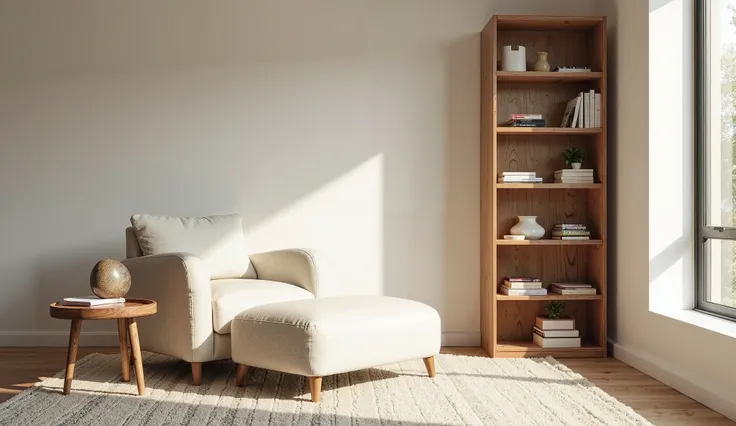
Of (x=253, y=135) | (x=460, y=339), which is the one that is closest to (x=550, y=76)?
(x=460, y=339)

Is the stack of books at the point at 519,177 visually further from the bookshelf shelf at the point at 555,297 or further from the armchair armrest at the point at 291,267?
the armchair armrest at the point at 291,267

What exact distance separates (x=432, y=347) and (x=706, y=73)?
1937 mm

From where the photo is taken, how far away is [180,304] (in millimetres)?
3498

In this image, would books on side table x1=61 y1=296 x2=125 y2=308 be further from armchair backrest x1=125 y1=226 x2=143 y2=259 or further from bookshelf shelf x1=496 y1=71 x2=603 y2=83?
bookshelf shelf x1=496 y1=71 x2=603 y2=83

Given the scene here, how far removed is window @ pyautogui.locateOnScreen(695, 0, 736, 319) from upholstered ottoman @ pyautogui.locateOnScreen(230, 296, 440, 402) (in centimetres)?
139

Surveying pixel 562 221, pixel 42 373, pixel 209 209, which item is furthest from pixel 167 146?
pixel 562 221

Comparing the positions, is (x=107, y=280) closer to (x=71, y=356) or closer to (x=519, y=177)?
(x=71, y=356)

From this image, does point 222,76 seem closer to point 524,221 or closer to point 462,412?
point 524,221

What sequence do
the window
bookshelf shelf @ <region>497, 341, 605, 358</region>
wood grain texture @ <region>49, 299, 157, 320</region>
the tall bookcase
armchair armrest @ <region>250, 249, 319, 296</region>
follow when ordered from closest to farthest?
wood grain texture @ <region>49, 299, 157, 320</region>
the window
armchair armrest @ <region>250, 249, 319, 296</region>
bookshelf shelf @ <region>497, 341, 605, 358</region>
the tall bookcase

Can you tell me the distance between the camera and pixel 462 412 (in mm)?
3021

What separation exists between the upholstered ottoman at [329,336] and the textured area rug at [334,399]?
144mm

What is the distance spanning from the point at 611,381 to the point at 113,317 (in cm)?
231

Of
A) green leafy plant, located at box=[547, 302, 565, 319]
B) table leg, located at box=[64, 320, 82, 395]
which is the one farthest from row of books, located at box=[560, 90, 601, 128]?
table leg, located at box=[64, 320, 82, 395]

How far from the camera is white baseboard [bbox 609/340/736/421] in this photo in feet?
10.1
